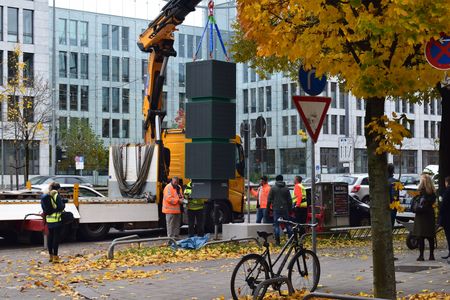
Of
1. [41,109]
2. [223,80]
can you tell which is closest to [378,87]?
[223,80]

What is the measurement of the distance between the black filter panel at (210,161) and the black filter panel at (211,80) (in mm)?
1160

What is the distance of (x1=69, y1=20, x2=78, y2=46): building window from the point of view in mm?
75375

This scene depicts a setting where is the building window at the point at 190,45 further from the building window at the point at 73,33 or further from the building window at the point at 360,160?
the building window at the point at 360,160

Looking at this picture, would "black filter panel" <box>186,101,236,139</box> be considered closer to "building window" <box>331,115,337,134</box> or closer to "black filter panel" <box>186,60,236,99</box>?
"black filter panel" <box>186,60,236,99</box>

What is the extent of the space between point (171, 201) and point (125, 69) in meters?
62.9

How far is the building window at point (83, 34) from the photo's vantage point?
76188 mm

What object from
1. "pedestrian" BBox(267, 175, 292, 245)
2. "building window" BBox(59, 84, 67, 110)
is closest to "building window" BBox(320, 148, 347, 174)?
"building window" BBox(59, 84, 67, 110)

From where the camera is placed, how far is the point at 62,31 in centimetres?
7488

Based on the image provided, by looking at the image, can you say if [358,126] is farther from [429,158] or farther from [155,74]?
[155,74]

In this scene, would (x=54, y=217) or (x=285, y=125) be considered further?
(x=285, y=125)

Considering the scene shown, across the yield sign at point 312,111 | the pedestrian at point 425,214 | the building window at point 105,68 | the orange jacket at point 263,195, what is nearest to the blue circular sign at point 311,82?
the yield sign at point 312,111

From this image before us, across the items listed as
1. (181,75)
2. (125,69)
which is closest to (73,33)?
(125,69)

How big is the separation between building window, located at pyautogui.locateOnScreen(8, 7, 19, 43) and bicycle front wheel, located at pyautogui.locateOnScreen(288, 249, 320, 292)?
52.7 metres

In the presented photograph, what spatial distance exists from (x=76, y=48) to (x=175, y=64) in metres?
12.3
